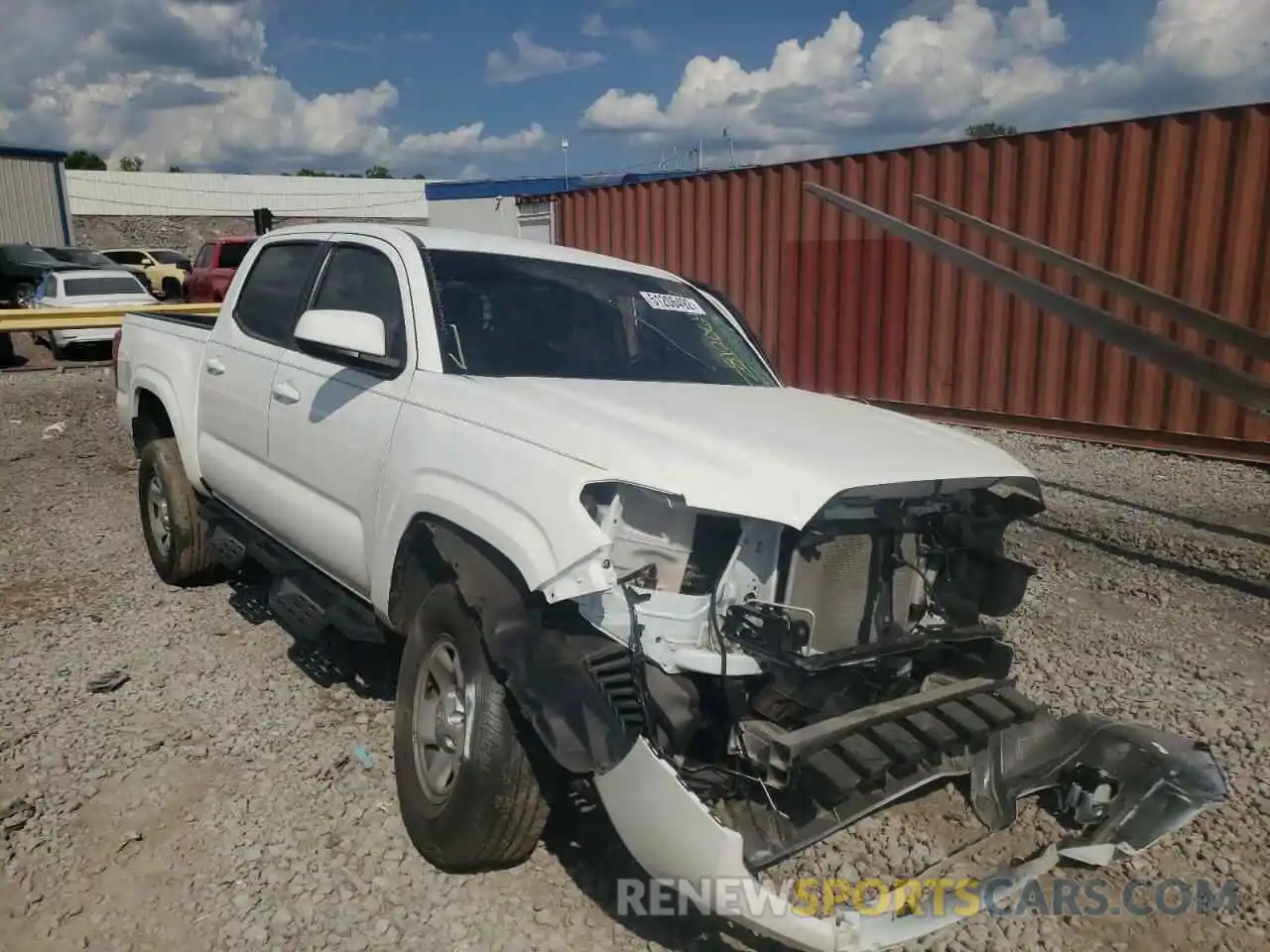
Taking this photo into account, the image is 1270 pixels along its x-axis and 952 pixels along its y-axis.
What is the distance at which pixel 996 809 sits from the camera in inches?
117

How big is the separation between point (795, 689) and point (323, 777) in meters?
1.88

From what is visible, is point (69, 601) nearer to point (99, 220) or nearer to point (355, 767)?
point (355, 767)

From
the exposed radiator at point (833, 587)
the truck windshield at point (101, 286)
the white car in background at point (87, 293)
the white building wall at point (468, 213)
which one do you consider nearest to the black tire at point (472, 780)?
the exposed radiator at point (833, 587)

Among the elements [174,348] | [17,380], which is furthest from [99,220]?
[174,348]


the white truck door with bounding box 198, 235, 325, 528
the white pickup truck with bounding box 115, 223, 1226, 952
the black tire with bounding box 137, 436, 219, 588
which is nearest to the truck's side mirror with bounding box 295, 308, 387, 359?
the white pickup truck with bounding box 115, 223, 1226, 952

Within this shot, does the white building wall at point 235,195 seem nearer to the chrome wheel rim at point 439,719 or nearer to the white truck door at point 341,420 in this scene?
the white truck door at point 341,420

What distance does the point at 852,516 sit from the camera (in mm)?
2633

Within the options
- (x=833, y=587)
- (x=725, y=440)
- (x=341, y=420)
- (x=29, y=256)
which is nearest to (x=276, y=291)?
(x=341, y=420)

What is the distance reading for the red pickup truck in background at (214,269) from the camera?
17391mm

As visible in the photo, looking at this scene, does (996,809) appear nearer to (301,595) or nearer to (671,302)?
(671,302)

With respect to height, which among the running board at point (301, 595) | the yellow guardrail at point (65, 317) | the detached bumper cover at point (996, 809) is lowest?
Result: the detached bumper cover at point (996, 809)

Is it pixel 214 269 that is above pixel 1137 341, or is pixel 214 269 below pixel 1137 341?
below

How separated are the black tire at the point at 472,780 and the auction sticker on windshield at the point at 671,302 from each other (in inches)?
67.1

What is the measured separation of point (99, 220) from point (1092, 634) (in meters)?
45.3
